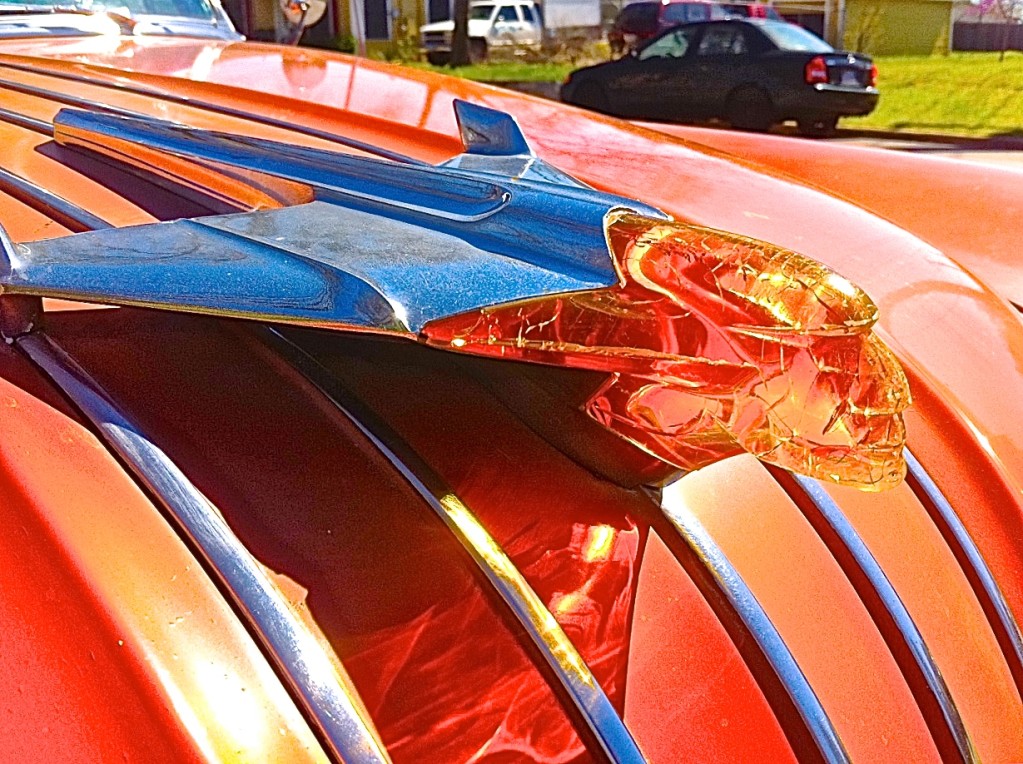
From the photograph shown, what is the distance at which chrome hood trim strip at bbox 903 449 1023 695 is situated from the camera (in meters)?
1.24

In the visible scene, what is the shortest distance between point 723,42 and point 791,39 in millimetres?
855

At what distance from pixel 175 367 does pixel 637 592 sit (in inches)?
18.7

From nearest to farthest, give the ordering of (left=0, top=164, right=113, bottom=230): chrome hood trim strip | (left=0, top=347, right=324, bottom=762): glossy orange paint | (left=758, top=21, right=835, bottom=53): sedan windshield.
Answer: (left=0, top=347, right=324, bottom=762): glossy orange paint → (left=0, top=164, right=113, bottom=230): chrome hood trim strip → (left=758, top=21, right=835, bottom=53): sedan windshield

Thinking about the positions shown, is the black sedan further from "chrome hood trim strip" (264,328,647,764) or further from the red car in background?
"chrome hood trim strip" (264,328,647,764)

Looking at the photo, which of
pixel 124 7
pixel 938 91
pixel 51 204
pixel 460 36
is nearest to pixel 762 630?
pixel 51 204

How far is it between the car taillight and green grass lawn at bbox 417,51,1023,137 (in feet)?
3.81

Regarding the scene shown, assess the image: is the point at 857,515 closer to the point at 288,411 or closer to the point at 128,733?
the point at 288,411

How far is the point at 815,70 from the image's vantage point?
1377cm

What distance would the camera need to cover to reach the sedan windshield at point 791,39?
46.2ft

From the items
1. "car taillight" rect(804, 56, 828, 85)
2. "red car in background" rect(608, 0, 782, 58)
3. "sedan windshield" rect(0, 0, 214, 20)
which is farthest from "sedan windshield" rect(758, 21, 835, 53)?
"sedan windshield" rect(0, 0, 214, 20)

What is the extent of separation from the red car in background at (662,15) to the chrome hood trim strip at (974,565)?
19175 millimetres

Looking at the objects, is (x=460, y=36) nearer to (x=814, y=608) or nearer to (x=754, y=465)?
(x=754, y=465)

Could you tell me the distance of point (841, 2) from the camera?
81.5 feet

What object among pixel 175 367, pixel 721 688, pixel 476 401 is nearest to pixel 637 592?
pixel 721 688
